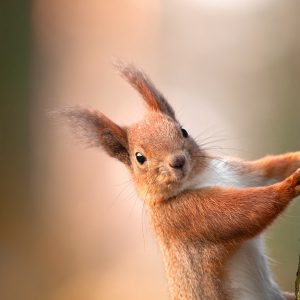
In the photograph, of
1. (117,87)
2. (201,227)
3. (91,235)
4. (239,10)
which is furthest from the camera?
(91,235)

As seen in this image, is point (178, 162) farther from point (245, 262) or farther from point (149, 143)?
point (245, 262)

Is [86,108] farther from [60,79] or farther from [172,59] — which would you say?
[60,79]

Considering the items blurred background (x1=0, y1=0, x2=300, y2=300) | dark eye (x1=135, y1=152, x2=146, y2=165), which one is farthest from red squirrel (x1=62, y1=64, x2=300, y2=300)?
blurred background (x1=0, y1=0, x2=300, y2=300)

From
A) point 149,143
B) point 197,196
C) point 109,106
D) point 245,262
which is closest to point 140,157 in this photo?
point 149,143

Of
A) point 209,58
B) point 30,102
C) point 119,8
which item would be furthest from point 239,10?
point 30,102

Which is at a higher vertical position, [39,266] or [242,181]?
[242,181]

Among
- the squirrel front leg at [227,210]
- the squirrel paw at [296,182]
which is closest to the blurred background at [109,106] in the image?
the squirrel front leg at [227,210]

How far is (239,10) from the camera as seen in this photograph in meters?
2.70

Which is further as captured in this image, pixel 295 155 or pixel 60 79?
pixel 60 79

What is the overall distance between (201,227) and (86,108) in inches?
17.4

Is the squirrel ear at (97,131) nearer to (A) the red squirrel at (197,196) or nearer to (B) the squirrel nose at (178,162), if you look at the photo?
(A) the red squirrel at (197,196)

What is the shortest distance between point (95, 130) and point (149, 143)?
Answer: 15 cm

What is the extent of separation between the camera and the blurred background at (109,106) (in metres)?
2.52

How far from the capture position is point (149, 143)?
1482 mm
